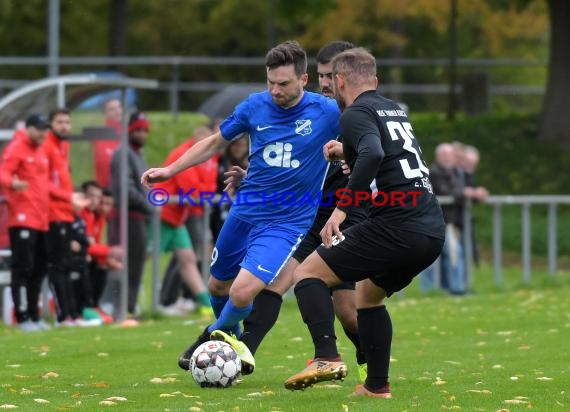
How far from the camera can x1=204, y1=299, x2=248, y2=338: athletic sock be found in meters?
9.63

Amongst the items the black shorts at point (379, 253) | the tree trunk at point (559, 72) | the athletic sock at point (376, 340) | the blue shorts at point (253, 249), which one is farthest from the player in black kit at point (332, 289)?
the tree trunk at point (559, 72)

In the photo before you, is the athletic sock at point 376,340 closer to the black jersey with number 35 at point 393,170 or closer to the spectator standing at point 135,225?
the black jersey with number 35 at point 393,170

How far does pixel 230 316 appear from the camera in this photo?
31.9ft

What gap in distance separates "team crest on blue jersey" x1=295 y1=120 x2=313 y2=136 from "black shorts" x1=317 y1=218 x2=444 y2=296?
129cm

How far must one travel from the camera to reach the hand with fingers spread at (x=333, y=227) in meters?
8.24

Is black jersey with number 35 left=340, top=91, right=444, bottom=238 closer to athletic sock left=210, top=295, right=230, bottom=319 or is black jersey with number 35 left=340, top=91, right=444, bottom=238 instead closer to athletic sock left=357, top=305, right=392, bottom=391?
athletic sock left=357, top=305, right=392, bottom=391

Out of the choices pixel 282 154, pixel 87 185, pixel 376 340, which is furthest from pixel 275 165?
pixel 87 185

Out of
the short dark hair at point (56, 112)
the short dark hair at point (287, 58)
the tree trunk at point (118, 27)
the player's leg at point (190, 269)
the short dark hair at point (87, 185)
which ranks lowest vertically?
the player's leg at point (190, 269)

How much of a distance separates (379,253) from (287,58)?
5.77 ft

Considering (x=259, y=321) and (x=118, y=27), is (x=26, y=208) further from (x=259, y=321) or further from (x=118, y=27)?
(x=118, y=27)

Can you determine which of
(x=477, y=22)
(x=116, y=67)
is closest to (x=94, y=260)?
(x=116, y=67)

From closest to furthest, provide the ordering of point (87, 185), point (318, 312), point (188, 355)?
point (318, 312) → point (188, 355) → point (87, 185)

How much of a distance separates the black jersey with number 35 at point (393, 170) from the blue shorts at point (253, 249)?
1.21 m

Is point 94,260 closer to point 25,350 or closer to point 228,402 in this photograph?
point 25,350
